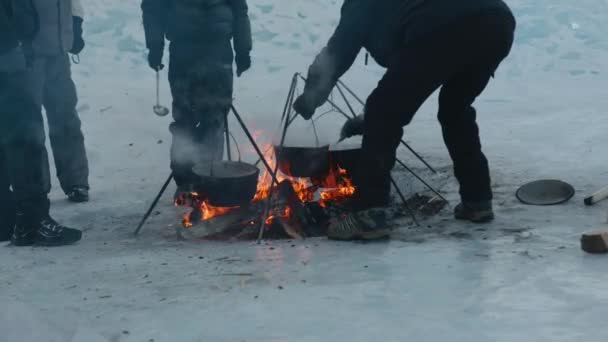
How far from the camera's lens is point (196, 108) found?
5.89 m

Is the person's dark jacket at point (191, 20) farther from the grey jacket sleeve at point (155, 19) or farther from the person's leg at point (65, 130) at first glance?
the person's leg at point (65, 130)

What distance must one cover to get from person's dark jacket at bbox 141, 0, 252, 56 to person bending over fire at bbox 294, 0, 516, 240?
1.81 m

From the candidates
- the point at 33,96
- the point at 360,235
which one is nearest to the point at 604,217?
the point at 360,235

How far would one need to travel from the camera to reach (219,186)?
4.57 m

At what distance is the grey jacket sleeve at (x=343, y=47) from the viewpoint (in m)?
4.06

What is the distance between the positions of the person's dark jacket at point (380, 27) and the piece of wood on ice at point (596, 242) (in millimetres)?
1360

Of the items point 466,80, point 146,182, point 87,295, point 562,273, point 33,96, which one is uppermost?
point 466,80

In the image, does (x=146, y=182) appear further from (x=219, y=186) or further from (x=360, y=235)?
(x=360, y=235)

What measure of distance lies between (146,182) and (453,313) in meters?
4.14

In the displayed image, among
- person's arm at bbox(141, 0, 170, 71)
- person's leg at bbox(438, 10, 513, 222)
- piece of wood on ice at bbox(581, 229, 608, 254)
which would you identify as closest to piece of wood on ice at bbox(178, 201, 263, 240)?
person's leg at bbox(438, 10, 513, 222)

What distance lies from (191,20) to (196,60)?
33cm

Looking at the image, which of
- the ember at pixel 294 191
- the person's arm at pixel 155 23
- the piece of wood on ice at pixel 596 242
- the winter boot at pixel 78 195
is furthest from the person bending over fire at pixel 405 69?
the winter boot at pixel 78 195

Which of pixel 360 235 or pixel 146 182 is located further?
pixel 146 182

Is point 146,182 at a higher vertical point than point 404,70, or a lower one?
lower
